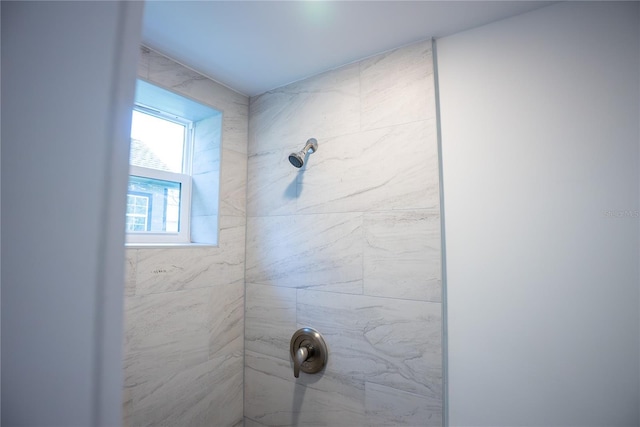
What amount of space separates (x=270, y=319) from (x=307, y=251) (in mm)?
417

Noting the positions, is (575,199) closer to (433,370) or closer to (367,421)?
(433,370)

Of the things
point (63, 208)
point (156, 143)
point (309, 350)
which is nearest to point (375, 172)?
point (309, 350)

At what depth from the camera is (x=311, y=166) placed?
4.09ft

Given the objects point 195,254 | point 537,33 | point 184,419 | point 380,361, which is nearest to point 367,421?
point 380,361

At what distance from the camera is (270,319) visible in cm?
130

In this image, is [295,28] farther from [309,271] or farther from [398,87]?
[309,271]

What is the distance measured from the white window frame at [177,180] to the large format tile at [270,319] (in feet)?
1.52

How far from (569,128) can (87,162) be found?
1182 mm

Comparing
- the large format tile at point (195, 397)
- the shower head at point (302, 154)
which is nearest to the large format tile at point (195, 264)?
the large format tile at point (195, 397)

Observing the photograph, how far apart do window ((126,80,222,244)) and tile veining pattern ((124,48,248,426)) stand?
0.24ft

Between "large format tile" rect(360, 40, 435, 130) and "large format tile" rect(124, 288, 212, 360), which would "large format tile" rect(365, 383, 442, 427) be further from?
"large format tile" rect(360, 40, 435, 130)

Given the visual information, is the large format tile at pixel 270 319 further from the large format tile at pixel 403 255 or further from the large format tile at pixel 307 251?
the large format tile at pixel 403 255

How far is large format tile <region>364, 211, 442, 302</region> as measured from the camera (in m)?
0.94

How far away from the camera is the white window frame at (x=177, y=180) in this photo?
1175 mm
